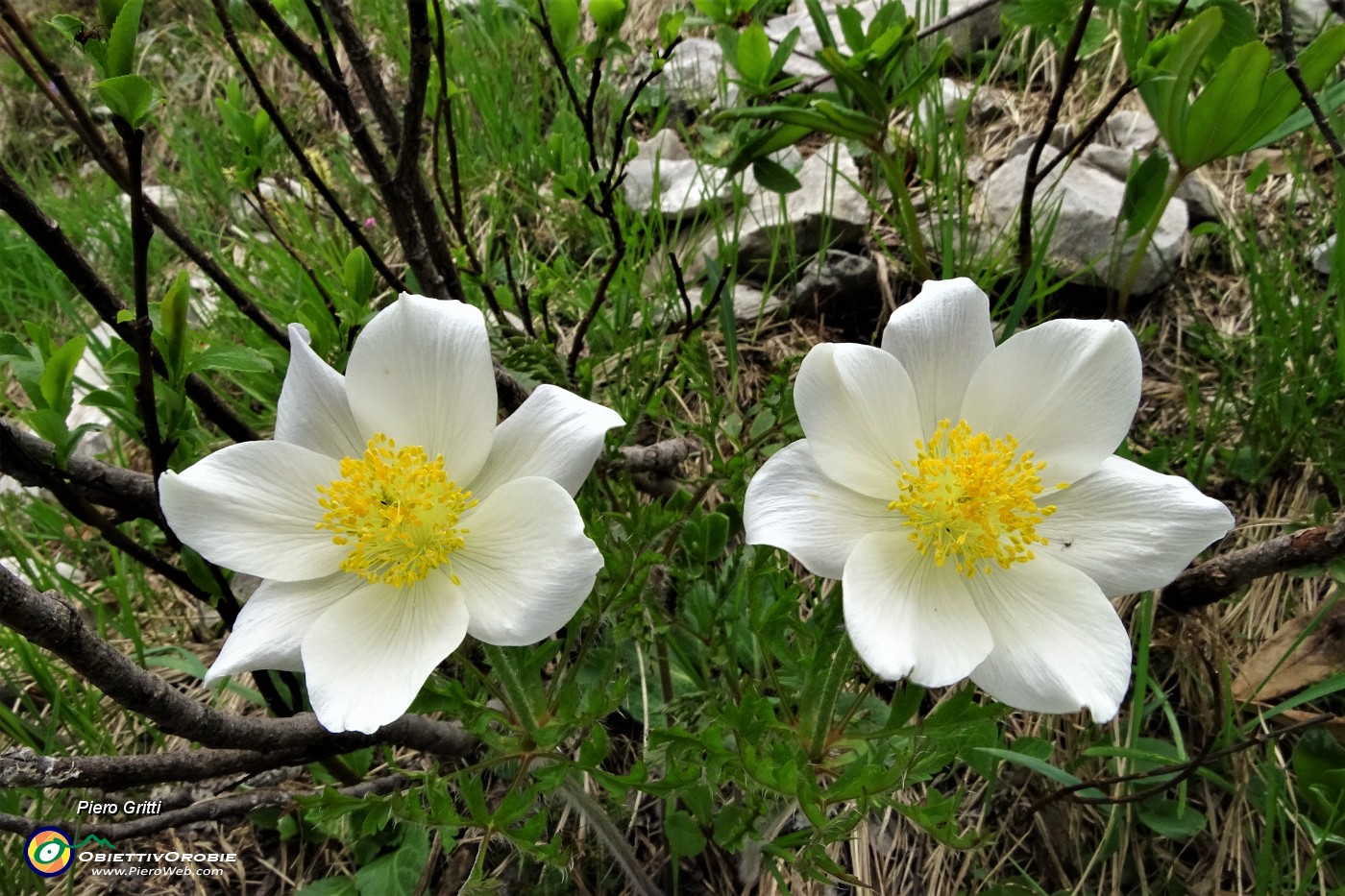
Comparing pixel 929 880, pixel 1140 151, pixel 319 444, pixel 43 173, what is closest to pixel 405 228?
pixel 319 444

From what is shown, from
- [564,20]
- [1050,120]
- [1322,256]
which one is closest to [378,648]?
[564,20]

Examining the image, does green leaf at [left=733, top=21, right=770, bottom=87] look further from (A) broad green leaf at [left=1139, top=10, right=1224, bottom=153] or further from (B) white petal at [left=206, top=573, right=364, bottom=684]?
(B) white petal at [left=206, top=573, right=364, bottom=684]

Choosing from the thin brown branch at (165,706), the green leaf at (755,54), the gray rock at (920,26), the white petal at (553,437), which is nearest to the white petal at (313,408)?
the white petal at (553,437)

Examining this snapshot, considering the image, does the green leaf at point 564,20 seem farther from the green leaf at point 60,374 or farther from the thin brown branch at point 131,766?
the thin brown branch at point 131,766

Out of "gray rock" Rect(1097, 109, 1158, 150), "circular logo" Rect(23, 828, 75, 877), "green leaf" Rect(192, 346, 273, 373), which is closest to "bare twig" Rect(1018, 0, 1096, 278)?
"gray rock" Rect(1097, 109, 1158, 150)

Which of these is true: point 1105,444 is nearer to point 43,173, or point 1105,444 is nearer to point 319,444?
point 319,444

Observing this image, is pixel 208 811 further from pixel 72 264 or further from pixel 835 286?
pixel 835 286

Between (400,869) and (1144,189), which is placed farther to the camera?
(1144,189)
